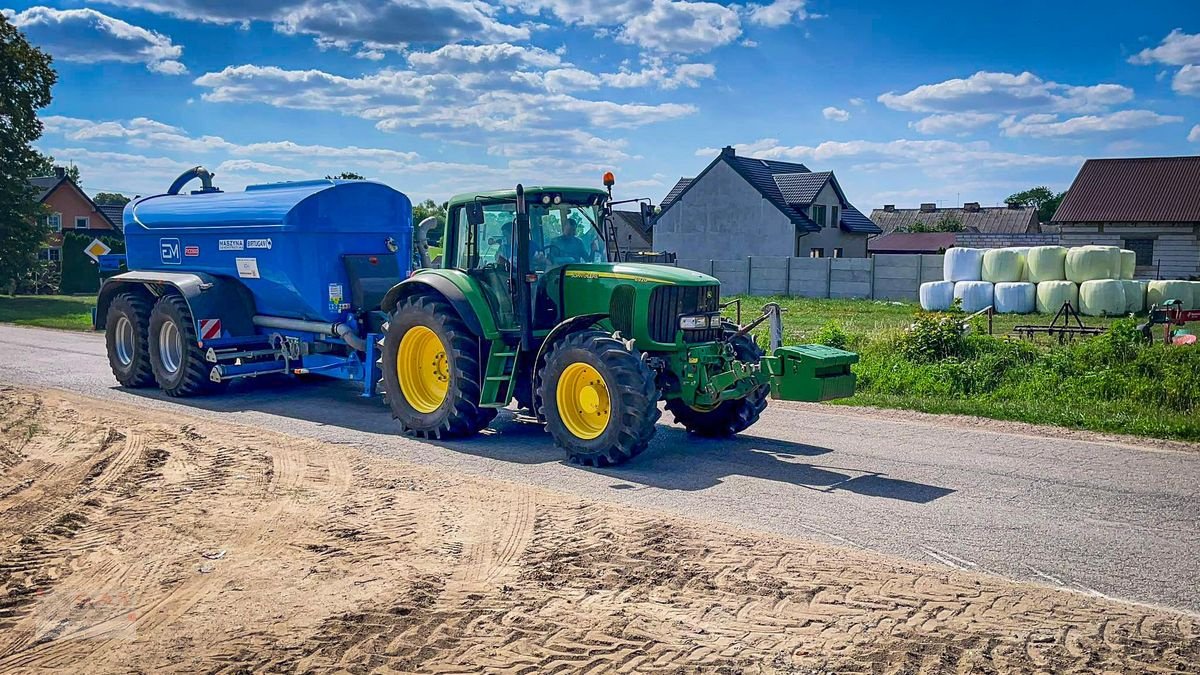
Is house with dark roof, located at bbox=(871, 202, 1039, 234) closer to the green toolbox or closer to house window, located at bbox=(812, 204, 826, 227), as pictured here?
house window, located at bbox=(812, 204, 826, 227)

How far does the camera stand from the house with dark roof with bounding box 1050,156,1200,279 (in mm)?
36281

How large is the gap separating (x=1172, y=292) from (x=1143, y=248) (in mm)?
13659

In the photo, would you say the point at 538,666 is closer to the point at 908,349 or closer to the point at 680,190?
the point at 908,349

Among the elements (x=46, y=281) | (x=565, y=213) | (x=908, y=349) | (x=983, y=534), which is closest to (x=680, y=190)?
(x=46, y=281)

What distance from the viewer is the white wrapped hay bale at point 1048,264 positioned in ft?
87.6

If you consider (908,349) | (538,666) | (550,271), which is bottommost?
(538,666)

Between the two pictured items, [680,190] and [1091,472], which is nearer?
[1091,472]

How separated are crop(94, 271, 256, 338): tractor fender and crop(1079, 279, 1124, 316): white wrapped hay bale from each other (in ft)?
68.4

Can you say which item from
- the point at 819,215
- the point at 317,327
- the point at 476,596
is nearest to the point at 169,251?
the point at 317,327

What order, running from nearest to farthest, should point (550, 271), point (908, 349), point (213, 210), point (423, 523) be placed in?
point (423, 523) → point (550, 271) → point (213, 210) → point (908, 349)

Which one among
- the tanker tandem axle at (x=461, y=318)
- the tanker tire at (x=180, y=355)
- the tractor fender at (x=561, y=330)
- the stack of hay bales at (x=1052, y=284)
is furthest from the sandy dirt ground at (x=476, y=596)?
the stack of hay bales at (x=1052, y=284)

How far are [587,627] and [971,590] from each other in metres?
2.26

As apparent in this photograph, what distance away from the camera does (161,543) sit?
6.91m

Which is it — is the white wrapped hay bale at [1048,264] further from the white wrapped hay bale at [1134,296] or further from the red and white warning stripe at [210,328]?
the red and white warning stripe at [210,328]
